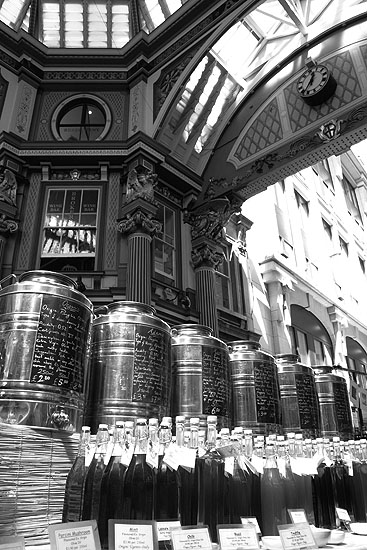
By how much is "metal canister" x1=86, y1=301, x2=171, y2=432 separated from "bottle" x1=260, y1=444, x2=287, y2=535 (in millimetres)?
822

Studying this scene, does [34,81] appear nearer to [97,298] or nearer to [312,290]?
[97,298]

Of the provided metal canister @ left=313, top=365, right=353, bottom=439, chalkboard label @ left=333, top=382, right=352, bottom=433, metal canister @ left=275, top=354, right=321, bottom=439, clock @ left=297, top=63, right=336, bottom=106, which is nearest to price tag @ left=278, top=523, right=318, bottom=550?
metal canister @ left=275, top=354, right=321, bottom=439

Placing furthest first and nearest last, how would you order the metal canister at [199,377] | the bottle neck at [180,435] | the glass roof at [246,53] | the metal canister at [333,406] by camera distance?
the glass roof at [246,53] → the metal canister at [333,406] → the metal canister at [199,377] → the bottle neck at [180,435]

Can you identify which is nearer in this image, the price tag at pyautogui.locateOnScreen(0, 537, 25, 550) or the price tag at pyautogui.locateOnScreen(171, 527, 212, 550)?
the price tag at pyautogui.locateOnScreen(0, 537, 25, 550)

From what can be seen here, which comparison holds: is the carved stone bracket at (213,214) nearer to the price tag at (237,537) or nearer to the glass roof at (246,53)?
the glass roof at (246,53)

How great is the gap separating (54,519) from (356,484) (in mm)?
2166

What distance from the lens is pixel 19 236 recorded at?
28.7 feet

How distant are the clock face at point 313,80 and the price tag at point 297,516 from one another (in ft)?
27.8

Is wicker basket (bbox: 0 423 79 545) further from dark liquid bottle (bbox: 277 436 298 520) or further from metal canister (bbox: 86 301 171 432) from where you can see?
dark liquid bottle (bbox: 277 436 298 520)

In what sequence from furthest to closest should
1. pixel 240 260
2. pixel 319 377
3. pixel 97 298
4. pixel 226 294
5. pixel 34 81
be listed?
pixel 240 260 < pixel 226 294 < pixel 34 81 < pixel 97 298 < pixel 319 377

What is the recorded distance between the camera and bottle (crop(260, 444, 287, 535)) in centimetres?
249

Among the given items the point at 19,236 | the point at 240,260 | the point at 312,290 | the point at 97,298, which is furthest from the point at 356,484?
the point at 312,290

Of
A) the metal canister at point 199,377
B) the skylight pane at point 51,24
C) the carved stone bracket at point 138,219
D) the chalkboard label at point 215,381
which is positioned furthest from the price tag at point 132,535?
the skylight pane at point 51,24

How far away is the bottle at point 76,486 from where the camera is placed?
7.18 ft
